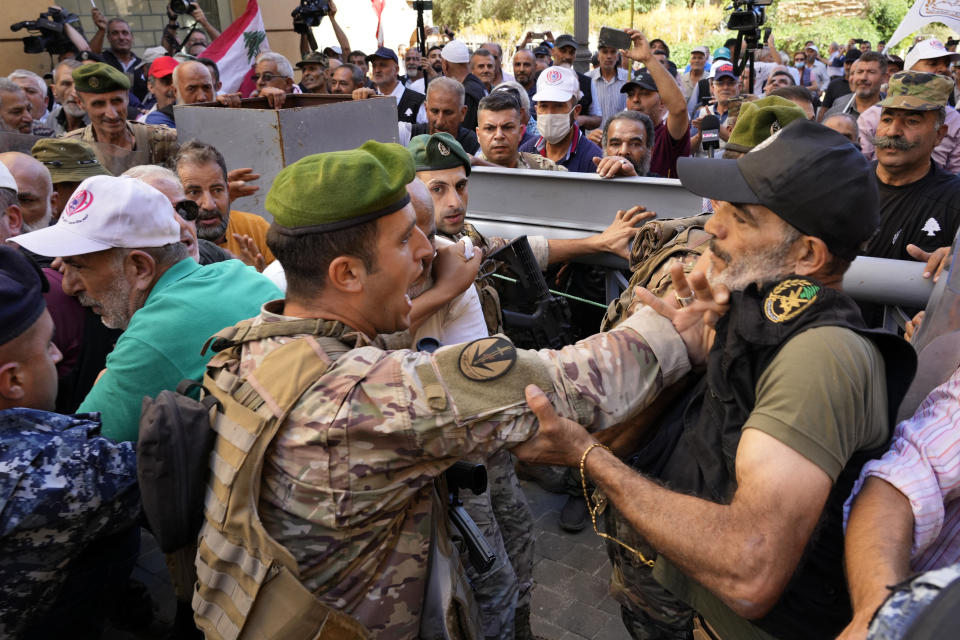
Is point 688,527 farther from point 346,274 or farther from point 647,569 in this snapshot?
point 346,274

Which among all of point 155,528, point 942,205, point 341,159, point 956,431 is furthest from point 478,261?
point 942,205

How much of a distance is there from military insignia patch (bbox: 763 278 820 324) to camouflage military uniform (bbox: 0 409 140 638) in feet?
5.95

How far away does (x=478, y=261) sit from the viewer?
8.70 ft

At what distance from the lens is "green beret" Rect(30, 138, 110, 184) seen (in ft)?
14.2

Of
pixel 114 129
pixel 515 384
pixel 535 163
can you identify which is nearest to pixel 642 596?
pixel 515 384

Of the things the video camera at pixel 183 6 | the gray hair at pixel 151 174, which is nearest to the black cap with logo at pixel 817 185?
the gray hair at pixel 151 174

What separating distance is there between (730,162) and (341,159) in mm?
959

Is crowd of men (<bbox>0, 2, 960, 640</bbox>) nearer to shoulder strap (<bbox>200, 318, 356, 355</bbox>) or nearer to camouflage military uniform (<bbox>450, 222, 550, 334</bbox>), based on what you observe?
shoulder strap (<bbox>200, 318, 356, 355</bbox>)

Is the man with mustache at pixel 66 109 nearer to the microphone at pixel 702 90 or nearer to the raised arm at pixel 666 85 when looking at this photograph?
the raised arm at pixel 666 85

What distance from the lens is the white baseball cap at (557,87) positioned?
5965mm

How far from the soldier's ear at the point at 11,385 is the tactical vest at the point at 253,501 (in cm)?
70

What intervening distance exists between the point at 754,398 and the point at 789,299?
0.76 ft

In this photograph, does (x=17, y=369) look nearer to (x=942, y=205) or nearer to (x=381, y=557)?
(x=381, y=557)

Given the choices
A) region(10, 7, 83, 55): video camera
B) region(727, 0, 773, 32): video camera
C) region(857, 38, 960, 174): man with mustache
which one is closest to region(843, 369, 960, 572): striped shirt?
region(857, 38, 960, 174): man with mustache
